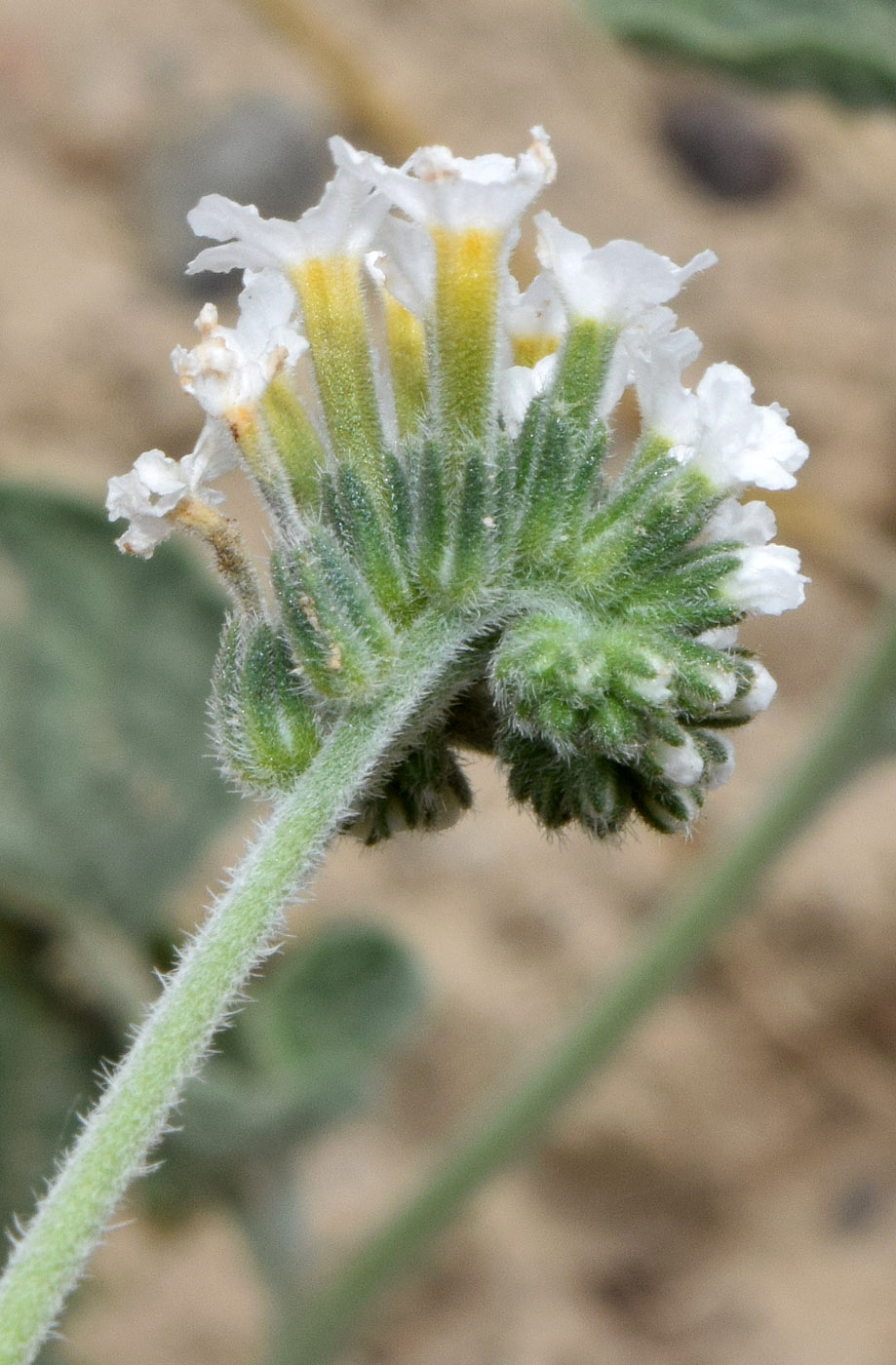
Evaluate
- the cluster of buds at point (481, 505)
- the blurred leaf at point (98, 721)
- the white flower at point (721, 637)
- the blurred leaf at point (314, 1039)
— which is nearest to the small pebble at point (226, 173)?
the blurred leaf at point (98, 721)

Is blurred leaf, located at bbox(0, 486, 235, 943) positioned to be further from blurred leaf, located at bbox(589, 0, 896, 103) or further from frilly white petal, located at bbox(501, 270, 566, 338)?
frilly white petal, located at bbox(501, 270, 566, 338)

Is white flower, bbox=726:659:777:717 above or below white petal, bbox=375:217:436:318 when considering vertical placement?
below

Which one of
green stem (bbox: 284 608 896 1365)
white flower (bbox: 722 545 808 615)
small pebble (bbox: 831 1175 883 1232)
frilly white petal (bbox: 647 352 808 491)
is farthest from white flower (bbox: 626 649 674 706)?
small pebble (bbox: 831 1175 883 1232)

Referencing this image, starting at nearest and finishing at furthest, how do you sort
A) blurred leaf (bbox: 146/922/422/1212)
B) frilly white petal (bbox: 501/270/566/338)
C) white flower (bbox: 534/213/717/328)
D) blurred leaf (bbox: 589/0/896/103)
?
white flower (bbox: 534/213/717/328)
frilly white petal (bbox: 501/270/566/338)
blurred leaf (bbox: 589/0/896/103)
blurred leaf (bbox: 146/922/422/1212)

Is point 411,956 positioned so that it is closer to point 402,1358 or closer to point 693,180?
point 402,1358

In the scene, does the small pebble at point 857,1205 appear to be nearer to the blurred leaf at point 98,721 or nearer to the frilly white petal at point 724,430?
the blurred leaf at point 98,721

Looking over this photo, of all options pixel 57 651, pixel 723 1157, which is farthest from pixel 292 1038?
pixel 723 1157
